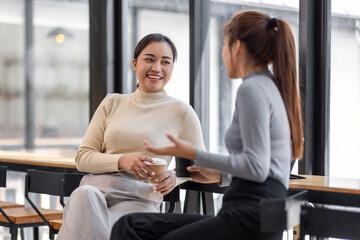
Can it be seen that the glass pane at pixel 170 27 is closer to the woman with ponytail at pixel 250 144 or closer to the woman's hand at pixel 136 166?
the woman's hand at pixel 136 166

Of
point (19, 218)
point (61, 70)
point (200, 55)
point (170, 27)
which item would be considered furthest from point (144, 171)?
point (61, 70)

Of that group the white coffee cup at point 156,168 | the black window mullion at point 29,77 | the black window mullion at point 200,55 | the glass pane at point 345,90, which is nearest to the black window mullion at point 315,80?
the glass pane at point 345,90

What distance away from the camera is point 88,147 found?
2535 mm

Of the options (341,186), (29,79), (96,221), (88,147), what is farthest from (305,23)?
(29,79)

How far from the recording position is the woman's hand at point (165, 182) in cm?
224

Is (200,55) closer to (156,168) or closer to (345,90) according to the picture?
(345,90)

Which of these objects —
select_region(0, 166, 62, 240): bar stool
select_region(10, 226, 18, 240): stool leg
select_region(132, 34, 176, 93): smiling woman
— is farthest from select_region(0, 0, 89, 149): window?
select_region(132, 34, 176, 93): smiling woman

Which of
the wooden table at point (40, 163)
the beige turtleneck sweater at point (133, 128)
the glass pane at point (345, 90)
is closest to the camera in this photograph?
the beige turtleneck sweater at point (133, 128)

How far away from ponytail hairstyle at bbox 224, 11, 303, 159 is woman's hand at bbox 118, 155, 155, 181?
66 centimetres

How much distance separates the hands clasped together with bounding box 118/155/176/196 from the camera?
7.25ft

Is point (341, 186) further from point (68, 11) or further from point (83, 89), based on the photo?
point (68, 11)

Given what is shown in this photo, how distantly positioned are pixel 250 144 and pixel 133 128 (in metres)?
1.00

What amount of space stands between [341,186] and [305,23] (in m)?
1.26

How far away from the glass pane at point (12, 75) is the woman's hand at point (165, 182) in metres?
3.27
